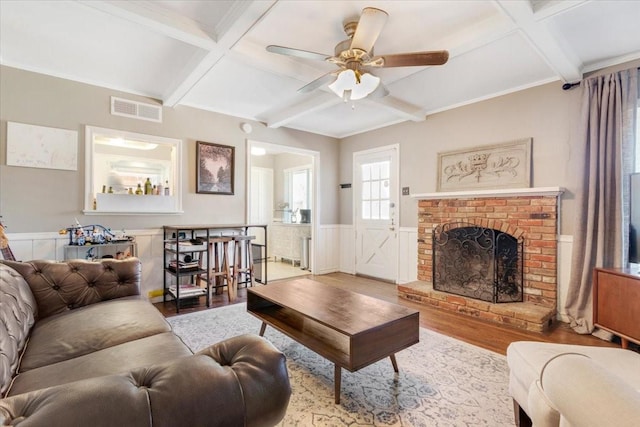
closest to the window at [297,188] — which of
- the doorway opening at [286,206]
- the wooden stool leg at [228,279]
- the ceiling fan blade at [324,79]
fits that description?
the doorway opening at [286,206]

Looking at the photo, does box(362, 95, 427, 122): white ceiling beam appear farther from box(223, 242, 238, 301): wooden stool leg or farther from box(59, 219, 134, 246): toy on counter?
box(59, 219, 134, 246): toy on counter

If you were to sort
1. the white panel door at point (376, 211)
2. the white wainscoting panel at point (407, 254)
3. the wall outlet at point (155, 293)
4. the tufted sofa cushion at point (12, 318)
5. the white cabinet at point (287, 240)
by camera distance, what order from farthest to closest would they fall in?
the white cabinet at point (287, 240) → the white panel door at point (376, 211) → the white wainscoting panel at point (407, 254) → the wall outlet at point (155, 293) → the tufted sofa cushion at point (12, 318)

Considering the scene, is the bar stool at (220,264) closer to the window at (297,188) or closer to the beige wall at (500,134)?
the beige wall at (500,134)

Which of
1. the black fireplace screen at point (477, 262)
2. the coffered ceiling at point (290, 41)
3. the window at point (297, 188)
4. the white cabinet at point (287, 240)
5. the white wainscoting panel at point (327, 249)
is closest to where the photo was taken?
the coffered ceiling at point (290, 41)

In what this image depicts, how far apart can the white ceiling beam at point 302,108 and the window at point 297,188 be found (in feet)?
6.67

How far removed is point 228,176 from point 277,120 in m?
1.06

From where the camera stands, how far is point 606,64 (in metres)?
2.78

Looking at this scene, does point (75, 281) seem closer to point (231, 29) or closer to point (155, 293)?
point (155, 293)

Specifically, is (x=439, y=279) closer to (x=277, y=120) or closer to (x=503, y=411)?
(x=503, y=411)

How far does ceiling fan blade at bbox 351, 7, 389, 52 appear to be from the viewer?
1.84 metres

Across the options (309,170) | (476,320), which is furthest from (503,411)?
(309,170)

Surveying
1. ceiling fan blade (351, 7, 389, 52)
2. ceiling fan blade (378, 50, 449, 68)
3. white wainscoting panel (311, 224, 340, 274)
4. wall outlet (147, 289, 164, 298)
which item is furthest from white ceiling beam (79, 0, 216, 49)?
white wainscoting panel (311, 224, 340, 274)

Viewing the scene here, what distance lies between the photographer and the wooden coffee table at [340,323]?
5.69ft

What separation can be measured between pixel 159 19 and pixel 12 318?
6.42ft
